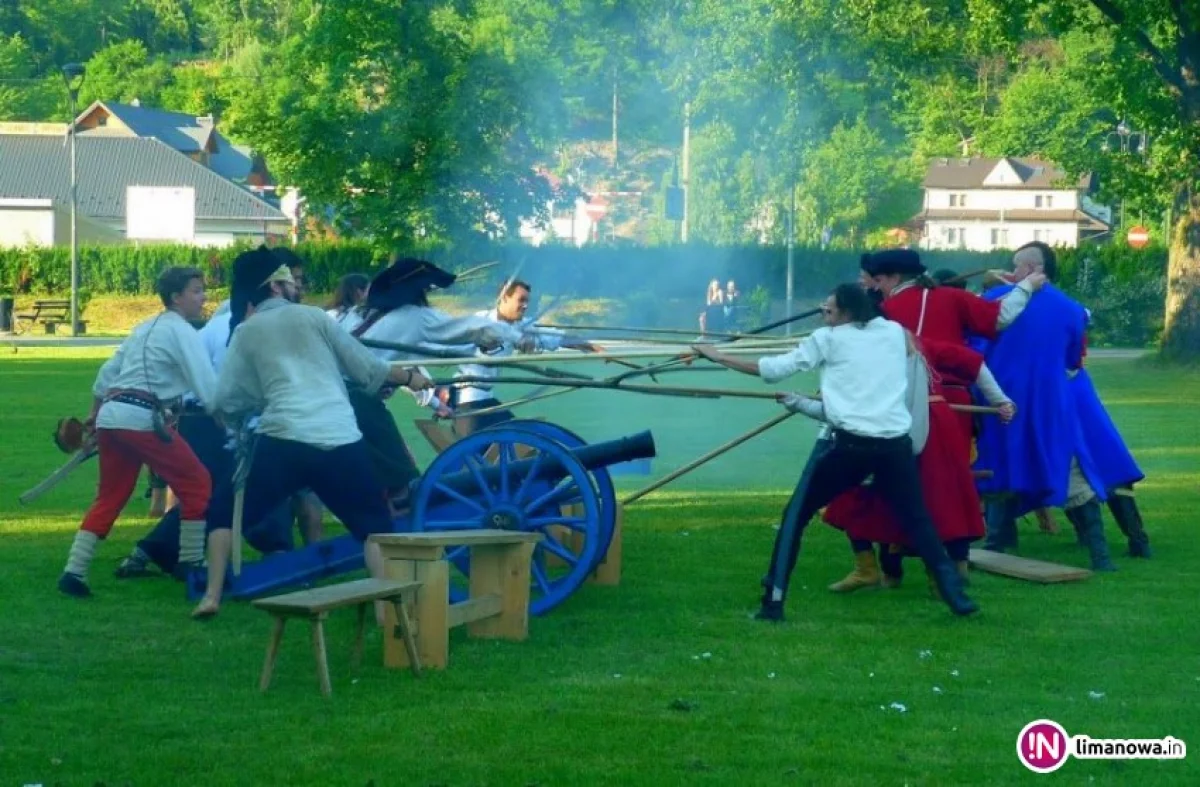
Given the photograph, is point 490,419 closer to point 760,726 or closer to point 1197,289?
point 760,726

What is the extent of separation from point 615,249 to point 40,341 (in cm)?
1571

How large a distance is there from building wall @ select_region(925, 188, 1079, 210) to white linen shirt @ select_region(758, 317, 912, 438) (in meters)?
88.4

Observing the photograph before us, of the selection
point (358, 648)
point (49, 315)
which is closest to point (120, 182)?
point (49, 315)

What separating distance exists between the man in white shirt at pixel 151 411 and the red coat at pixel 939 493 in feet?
10.6

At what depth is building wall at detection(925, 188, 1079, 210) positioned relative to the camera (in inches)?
3760

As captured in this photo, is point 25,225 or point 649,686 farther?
point 25,225

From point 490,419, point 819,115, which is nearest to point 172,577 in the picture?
point 490,419

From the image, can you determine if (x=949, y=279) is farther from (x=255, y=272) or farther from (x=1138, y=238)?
(x=1138, y=238)

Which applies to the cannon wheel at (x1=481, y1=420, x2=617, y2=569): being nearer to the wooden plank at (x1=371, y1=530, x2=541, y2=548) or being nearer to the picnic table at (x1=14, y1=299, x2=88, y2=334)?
the wooden plank at (x1=371, y1=530, x2=541, y2=548)

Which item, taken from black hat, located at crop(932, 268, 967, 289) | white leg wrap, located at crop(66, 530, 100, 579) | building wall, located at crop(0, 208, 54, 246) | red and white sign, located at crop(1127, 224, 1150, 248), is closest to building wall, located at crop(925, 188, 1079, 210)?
red and white sign, located at crop(1127, 224, 1150, 248)

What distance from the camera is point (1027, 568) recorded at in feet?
33.5

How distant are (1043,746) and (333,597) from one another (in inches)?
106

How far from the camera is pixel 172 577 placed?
10.1 m

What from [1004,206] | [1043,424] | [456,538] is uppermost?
[1004,206]
